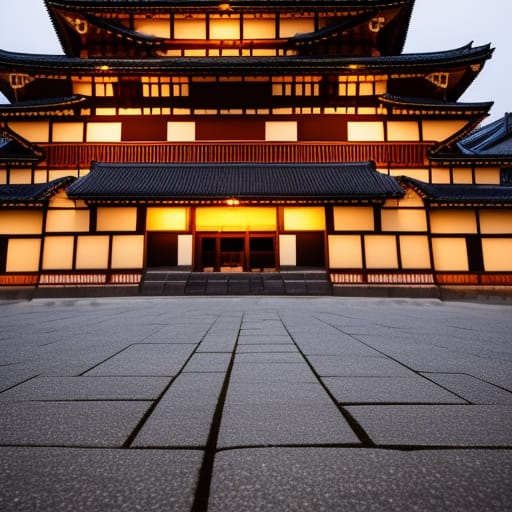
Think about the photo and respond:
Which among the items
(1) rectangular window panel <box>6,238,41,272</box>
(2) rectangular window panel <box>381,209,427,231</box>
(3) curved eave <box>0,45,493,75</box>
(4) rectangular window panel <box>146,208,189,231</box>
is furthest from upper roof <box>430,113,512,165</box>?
(1) rectangular window panel <box>6,238,41,272</box>

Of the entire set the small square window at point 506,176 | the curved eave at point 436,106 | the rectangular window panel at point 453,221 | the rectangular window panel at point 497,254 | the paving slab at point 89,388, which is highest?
the curved eave at point 436,106

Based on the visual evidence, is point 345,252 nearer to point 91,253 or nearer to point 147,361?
point 91,253

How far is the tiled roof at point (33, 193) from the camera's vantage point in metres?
10.6

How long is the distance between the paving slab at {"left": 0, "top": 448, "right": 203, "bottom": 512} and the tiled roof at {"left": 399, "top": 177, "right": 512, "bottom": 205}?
12010 mm

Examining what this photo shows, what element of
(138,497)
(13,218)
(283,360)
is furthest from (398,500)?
(13,218)

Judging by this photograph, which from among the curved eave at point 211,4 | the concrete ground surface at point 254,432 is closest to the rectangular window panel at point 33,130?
the curved eave at point 211,4

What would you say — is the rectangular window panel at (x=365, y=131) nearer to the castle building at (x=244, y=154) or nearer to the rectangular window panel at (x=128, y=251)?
the castle building at (x=244, y=154)

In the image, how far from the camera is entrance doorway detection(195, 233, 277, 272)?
46.7 ft

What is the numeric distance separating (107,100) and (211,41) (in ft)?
17.8

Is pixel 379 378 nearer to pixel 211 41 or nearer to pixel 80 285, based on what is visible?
pixel 80 285

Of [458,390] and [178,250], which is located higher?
[178,250]

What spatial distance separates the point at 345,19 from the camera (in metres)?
14.3

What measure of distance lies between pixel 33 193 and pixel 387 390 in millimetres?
13185

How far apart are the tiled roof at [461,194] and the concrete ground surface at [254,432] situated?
9.94 meters
